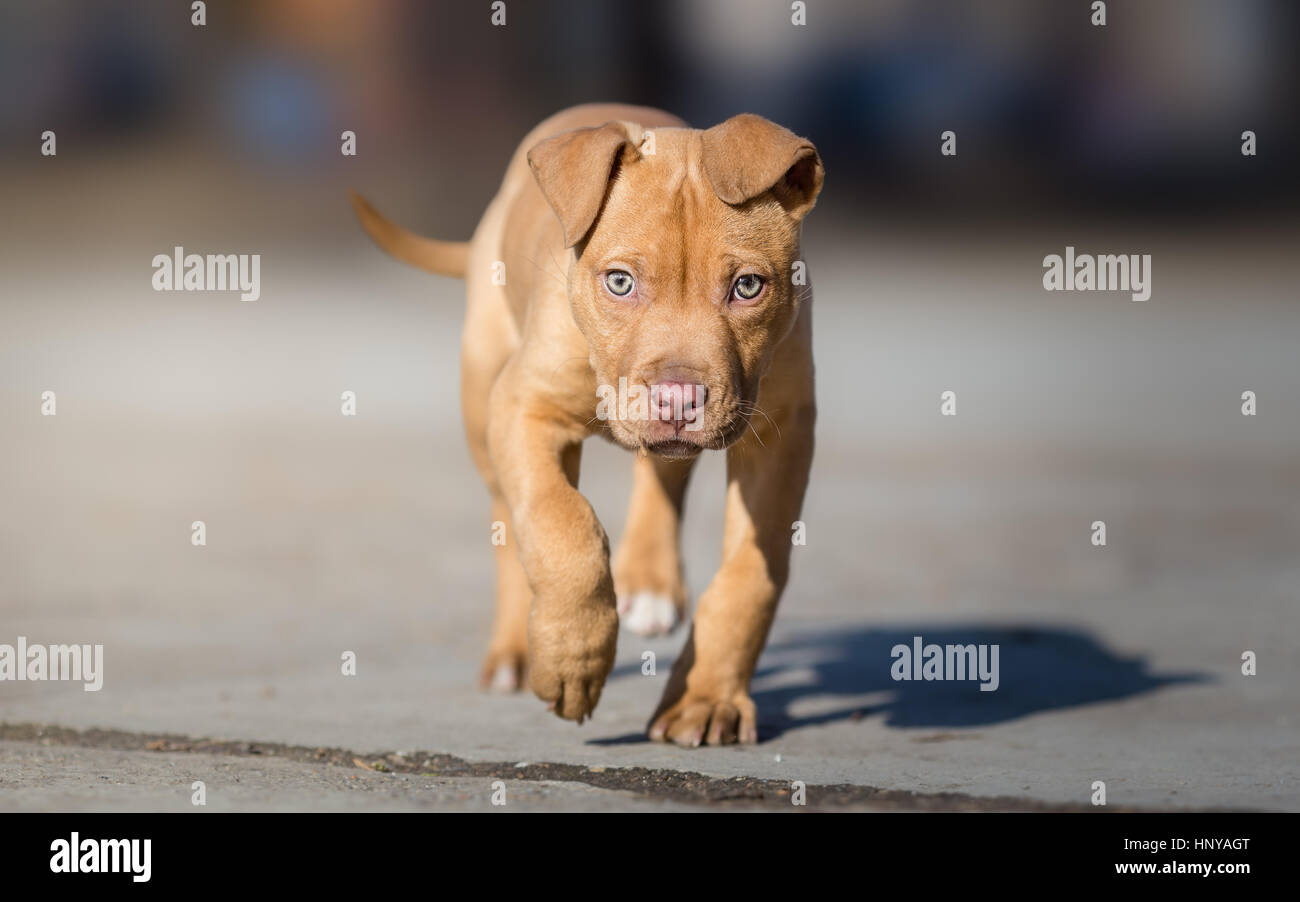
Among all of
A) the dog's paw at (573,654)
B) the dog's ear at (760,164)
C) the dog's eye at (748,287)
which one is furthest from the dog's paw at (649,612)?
Answer: the dog's eye at (748,287)

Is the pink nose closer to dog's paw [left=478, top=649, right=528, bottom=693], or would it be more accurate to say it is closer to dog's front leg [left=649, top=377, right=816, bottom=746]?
dog's front leg [left=649, top=377, right=816, bottom=746]

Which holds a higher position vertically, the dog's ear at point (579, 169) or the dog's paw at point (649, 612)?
the dog's ear at point (579, 169)

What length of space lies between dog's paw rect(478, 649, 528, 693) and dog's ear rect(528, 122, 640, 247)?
7.59 feet

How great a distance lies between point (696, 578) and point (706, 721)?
13.6 ft

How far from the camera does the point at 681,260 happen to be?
18.1ft

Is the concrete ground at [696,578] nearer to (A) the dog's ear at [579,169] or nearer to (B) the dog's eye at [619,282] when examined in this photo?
(B) the dog's eye at [619,282]

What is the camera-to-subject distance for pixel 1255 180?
1246 inches

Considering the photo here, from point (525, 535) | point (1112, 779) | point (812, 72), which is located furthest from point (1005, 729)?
point (812, 72)

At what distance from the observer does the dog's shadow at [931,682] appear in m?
6.92

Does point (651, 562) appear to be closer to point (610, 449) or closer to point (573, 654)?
point (573, 654)

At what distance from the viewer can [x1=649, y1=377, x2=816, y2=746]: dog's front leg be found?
6117 millimetres

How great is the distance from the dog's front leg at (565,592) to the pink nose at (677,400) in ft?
2.14

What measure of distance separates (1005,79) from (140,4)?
569 inches

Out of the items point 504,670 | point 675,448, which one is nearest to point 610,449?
point 504,670
